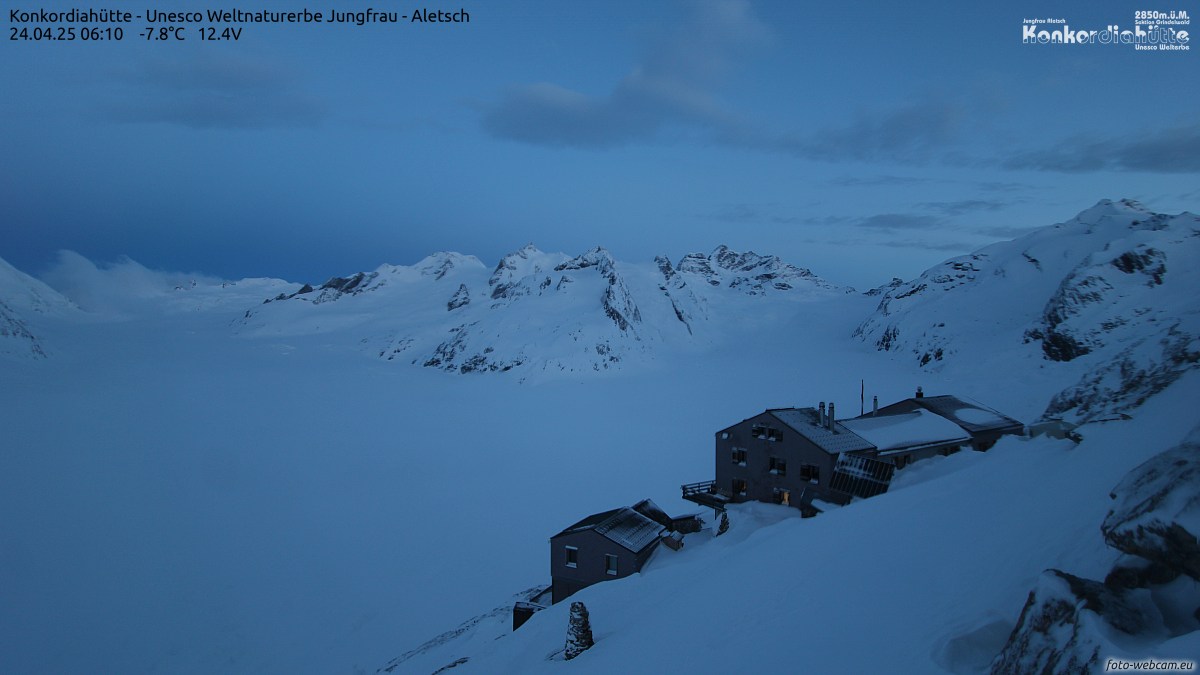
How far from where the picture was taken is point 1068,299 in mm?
82625

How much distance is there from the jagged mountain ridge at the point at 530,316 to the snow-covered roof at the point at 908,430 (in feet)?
229

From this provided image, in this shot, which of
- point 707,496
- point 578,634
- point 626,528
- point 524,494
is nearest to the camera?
point 578,634

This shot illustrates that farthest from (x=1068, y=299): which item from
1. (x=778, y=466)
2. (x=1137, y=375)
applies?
(x=778, y=466)

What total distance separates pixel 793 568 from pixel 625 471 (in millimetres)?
32286

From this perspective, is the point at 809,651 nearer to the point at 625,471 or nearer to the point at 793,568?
the point at 793,568

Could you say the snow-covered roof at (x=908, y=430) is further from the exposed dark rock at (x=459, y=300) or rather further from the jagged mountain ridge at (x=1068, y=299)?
the exposed dark rock at (x=459, y=300)

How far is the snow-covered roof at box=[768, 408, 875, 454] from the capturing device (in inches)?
1201

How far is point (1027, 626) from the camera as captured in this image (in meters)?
7.70

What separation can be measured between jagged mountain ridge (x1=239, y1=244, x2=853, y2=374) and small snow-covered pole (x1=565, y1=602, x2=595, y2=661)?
8380 centimetres

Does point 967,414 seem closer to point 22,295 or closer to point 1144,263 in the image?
point 1144,263

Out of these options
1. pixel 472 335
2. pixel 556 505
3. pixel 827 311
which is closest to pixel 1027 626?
pixel 556 505

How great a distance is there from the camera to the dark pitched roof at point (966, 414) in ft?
120

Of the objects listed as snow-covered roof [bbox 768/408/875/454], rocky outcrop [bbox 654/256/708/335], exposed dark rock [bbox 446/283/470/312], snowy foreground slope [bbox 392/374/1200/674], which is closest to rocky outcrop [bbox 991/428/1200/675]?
snowy foreground slope [bbox 392/374/1200/674]

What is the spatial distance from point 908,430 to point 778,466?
8791 mm
